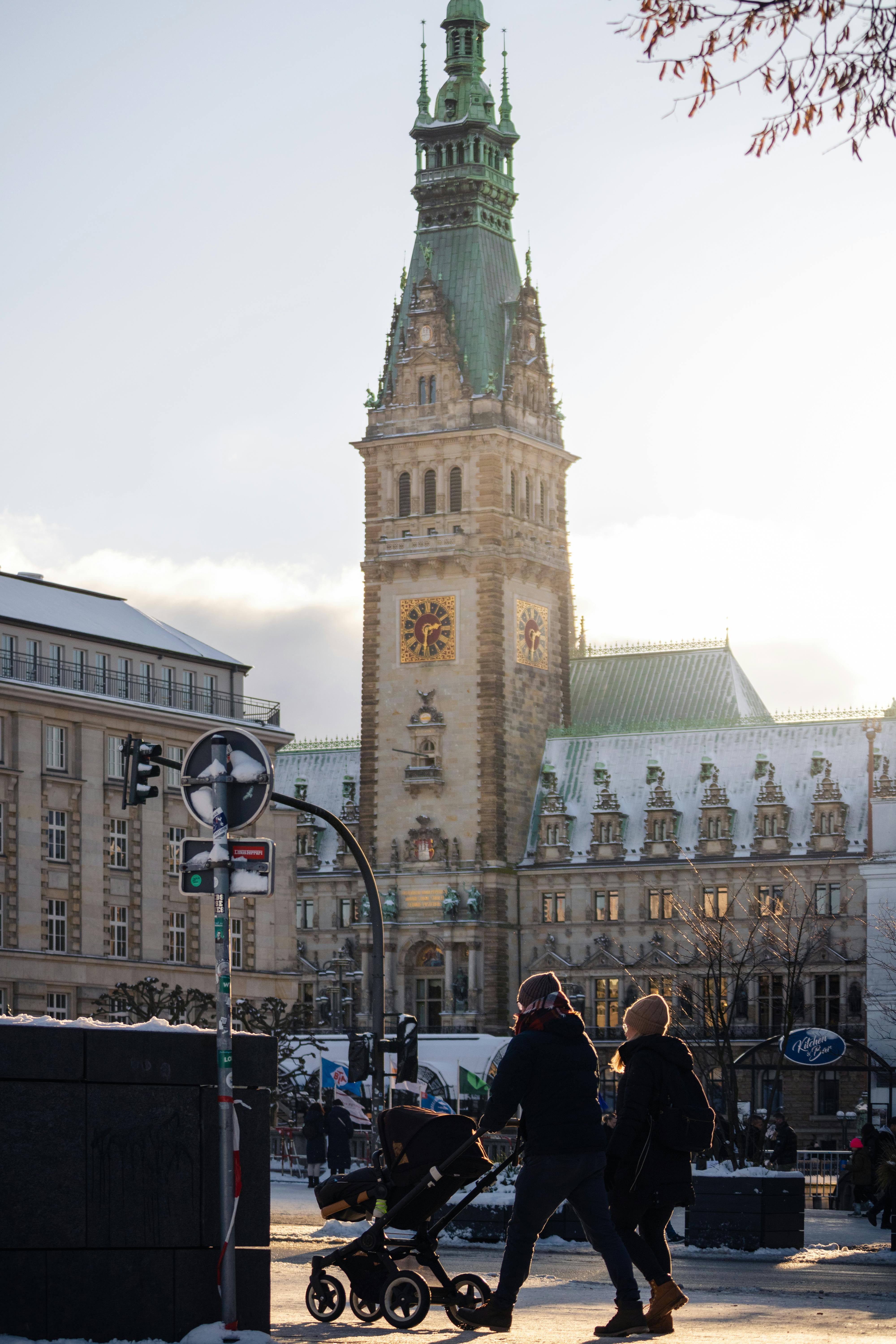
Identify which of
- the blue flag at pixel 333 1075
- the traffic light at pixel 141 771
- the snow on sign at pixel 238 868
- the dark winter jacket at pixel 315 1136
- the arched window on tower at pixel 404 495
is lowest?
the blue flag at pixel 333 1075

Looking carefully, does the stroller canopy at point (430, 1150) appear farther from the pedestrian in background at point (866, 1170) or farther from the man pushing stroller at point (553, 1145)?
the pedestrian in background at point (866, 1170)

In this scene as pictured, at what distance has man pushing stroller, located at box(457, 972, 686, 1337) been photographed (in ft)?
59.9

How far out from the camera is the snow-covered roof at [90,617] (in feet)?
309

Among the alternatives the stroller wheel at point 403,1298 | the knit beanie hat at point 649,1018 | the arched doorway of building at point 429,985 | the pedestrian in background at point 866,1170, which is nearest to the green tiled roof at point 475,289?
the arched doorway of building at point 429,985

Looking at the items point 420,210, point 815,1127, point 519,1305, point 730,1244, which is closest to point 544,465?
point 420,210

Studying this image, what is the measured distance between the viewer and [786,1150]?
43.9 m

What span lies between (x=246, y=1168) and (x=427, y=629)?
106 metres

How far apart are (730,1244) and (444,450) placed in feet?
316

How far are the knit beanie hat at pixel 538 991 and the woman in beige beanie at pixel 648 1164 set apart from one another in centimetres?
75

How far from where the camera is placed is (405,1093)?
177 ft

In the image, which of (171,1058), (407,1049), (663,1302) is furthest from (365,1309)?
(407,1049)

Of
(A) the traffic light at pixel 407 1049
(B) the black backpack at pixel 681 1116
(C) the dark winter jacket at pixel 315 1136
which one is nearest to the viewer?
(B) the black backpack at pixel 681 1116

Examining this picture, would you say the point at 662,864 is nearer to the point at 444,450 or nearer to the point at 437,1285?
the point at 444,450

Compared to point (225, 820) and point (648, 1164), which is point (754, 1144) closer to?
point (648, 1164)
